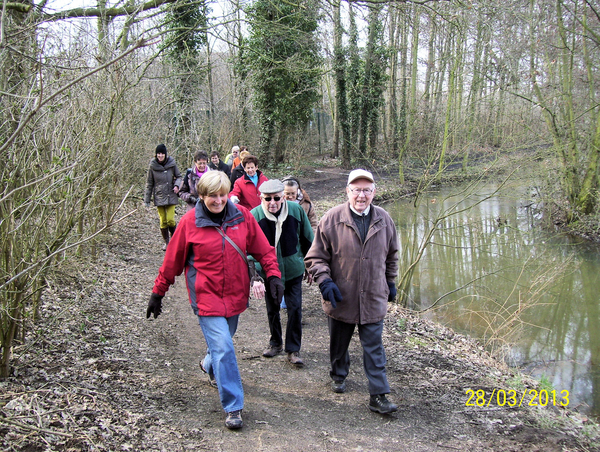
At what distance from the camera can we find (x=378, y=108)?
92.6ft

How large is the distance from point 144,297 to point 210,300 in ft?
12.3

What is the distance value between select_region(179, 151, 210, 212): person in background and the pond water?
405 cm

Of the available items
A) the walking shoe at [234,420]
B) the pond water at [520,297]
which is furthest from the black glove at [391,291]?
the pond water at [520,297]

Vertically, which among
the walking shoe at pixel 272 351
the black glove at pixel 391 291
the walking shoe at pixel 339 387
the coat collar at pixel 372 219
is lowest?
the walking shoe at pixel 339 387

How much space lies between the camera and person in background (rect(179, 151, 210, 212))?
8.24 m

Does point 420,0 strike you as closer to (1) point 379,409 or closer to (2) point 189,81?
(1) point 379,409

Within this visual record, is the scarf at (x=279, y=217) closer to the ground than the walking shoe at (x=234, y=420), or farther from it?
farther from it

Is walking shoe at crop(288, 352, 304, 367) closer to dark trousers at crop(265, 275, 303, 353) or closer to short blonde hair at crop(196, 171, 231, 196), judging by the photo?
dark trousers at crop(265, 275, 303, 353)

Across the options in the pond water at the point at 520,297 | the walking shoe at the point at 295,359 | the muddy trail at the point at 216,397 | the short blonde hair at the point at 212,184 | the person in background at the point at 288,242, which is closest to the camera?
the muddy trail at the point at 216,397

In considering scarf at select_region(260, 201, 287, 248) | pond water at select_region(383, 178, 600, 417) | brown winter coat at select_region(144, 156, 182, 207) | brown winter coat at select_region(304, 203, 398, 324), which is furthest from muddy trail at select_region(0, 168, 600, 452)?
brown winter coat at select_region(144, 156, 182, 207)

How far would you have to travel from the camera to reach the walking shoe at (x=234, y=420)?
11.8ft

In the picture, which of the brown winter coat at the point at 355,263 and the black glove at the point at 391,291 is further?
the black glove at the point at 391,291

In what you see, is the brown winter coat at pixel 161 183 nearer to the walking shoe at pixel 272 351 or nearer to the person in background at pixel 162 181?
the person in background at pixel 162 181

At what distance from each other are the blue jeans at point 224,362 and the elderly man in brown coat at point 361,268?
0.86m
